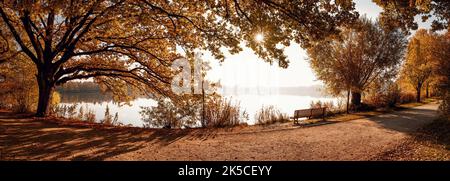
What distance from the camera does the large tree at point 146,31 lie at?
30.0 ft

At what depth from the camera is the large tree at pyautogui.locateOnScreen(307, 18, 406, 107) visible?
23938 millimetres

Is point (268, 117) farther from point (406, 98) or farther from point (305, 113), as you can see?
point (406, 98)

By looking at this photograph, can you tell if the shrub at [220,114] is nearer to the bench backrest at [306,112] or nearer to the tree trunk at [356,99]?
the bench backrest at [306,112]

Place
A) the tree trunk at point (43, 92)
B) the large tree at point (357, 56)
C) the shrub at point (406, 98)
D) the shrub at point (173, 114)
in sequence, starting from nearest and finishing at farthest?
1. the shrub at point (173, 114)
2. the tree trunk at point (43, 92)
3. the large tree at point (357, 56)
4. the shrub at point (406, 98)

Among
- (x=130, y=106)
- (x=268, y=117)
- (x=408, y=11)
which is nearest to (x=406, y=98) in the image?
(x=268, y=117)

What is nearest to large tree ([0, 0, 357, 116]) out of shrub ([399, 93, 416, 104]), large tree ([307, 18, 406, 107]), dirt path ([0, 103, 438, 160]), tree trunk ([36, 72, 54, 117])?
tree trunk ([36, 72, 54, 117])

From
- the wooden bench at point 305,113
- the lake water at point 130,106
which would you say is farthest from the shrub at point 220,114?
the wooden bench at point 305,113

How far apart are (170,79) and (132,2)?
478 cm

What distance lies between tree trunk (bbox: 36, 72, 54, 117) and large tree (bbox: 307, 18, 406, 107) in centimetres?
2010

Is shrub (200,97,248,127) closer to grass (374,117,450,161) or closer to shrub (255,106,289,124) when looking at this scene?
shrub (255,106,289,124)

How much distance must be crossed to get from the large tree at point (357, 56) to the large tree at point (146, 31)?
14480 millimetres

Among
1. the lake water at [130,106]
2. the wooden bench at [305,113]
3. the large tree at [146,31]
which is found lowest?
the lake water at [130,106]

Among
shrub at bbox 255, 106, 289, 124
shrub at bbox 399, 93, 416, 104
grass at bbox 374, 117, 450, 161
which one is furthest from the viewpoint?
shrub at bbox 399, 93, 416, 104
